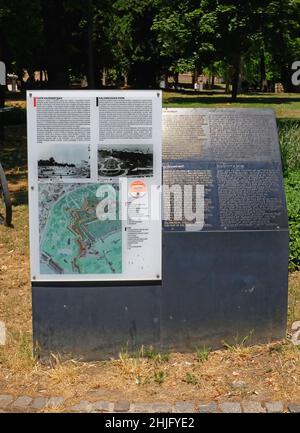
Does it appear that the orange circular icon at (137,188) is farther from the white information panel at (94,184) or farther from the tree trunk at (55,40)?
the tree trunk at (55,40)

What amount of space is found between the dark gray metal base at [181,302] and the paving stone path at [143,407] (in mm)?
644

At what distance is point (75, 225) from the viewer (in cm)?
472

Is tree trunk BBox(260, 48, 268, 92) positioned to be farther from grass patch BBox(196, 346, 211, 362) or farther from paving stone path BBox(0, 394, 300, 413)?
paving stone path BBox(0, 394, 300, 413)

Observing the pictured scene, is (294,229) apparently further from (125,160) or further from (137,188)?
(125,160)

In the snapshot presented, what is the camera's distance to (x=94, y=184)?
466cm

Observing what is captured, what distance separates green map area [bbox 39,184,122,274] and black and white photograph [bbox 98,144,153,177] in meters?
0.12

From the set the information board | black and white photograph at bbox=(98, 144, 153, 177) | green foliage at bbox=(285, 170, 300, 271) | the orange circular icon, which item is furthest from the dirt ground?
green foliage at bbox=(285, 170, 300, 271)

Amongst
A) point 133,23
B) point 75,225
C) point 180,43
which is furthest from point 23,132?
point 133,23

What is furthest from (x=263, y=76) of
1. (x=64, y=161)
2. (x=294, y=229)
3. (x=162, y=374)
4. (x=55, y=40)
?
(x=162, y=374)

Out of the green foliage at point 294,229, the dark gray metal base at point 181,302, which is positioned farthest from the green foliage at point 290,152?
the dark gray metal base at point 181,302

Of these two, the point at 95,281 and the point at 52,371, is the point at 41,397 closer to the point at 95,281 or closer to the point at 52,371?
the point at 52,371

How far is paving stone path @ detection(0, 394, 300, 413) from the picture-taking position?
13.5 feet

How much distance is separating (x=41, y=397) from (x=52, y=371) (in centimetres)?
37

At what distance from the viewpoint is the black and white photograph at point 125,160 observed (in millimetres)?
4609
